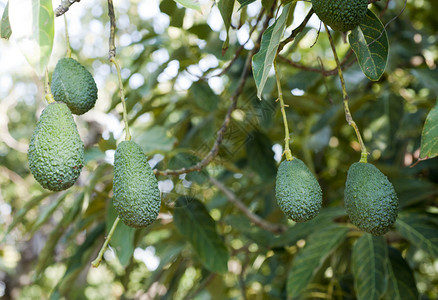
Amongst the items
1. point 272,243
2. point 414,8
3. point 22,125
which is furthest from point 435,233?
point 22,125

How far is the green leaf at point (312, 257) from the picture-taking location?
1.57 meters

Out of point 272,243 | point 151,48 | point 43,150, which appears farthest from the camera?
point 151,48

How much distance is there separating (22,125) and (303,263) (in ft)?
21.3

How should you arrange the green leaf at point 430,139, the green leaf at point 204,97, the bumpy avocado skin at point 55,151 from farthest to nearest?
the green leaf at point 204,97 < the green leaf at point 430,139 < the bumpy avocado skin at point 55,151

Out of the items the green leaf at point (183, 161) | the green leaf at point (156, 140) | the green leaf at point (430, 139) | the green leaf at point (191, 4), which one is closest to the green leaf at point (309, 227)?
the green leaf at point (183, 161)

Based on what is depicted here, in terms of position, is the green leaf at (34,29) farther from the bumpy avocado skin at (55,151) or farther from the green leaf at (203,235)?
the green leaf at (203,235)

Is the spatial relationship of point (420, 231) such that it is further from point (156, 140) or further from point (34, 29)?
point (34, 29)

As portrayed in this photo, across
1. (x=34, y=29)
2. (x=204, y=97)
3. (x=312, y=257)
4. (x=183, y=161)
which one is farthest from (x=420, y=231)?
(x=34, y=29)

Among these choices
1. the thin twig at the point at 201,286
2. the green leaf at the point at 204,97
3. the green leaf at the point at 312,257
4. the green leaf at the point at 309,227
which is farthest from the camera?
the thin twig at the point at 201,286

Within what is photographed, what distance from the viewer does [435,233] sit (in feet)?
4.99

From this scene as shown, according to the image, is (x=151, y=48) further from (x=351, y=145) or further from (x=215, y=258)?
(x=351, y=145)

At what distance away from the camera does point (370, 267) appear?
1.55 meters

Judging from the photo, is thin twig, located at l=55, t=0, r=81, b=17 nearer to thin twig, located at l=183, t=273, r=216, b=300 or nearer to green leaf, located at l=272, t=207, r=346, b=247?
green leaf, located at l=272, t=207, r=346, b=247

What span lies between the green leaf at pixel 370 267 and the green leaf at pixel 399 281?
6 cm
